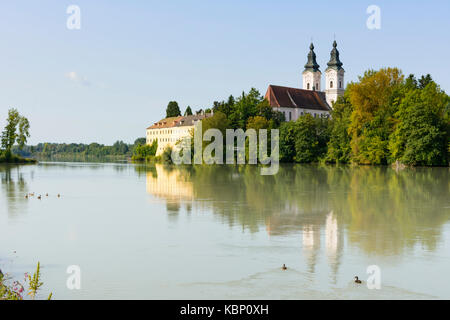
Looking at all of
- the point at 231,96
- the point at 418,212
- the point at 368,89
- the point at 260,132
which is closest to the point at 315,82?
the point at 231,96

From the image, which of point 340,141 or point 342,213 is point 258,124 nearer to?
point 340,141

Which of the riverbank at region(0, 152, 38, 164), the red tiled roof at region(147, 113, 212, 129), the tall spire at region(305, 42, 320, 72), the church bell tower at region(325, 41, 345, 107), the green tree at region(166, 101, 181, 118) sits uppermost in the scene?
the tall spire at region(305, 42, 320, 72)

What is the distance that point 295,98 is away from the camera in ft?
367

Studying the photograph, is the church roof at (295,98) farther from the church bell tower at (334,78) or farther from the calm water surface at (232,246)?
the calm water surface at (232,246)

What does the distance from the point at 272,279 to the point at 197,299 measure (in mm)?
1753

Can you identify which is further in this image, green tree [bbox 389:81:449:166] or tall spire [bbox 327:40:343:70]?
tall spire [bbox 327:40:343:70]

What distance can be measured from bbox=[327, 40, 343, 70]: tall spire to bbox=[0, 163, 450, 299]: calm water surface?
105 m

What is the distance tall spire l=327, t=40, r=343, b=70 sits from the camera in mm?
122062

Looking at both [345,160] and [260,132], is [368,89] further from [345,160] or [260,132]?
[260,132]

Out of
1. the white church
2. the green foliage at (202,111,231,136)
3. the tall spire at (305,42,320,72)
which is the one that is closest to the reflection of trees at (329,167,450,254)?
the green foliage at (202,111,231,136)

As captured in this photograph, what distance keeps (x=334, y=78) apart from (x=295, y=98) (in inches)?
614

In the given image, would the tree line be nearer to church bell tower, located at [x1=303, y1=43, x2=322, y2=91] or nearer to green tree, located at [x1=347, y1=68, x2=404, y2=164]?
green tree, located at [x1=347, y1=68, x2=404, y2=164]

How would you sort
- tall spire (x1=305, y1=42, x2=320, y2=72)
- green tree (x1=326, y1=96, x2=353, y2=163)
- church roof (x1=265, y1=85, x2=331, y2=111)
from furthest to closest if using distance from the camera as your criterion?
tall spire (x1=305, y1=42, x2=320, y2=72)
church roof (x1=265, y1=85, x2=331, y2=111)
green tree (x1=326, y1=96, x2=353, y2=163)

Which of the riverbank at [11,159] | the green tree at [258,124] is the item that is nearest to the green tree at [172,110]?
the green tree at [258,124]
